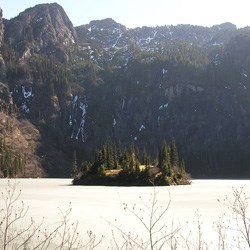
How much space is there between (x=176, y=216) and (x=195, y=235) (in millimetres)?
9671

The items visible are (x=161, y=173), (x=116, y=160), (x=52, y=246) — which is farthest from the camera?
(x=116, y=160)

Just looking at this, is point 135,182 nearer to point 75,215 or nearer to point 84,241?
point 75,215

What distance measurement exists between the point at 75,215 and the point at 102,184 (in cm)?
8531

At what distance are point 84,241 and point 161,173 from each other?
302 feet

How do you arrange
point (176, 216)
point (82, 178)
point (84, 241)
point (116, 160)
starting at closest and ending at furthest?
point (84, 241), point (176, 216), point (82, 178), point (116, 160)

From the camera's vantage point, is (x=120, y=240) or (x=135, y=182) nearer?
(x=120, y=240)

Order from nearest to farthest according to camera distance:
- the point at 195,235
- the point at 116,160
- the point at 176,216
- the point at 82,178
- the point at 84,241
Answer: the point at 84,241, the point at 195,235, the point at 176,216, the point at 82,178, the point at 116,160

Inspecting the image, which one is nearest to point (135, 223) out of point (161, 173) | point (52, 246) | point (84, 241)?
point (84, 241)

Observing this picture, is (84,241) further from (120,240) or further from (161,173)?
(161,173)

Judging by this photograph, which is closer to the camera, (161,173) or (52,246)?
(52,246)

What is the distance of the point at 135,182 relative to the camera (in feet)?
368

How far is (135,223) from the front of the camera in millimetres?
27109

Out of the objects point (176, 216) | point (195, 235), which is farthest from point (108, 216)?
point (195, 235)

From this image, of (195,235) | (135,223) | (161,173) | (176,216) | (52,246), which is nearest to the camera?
(52,246)
